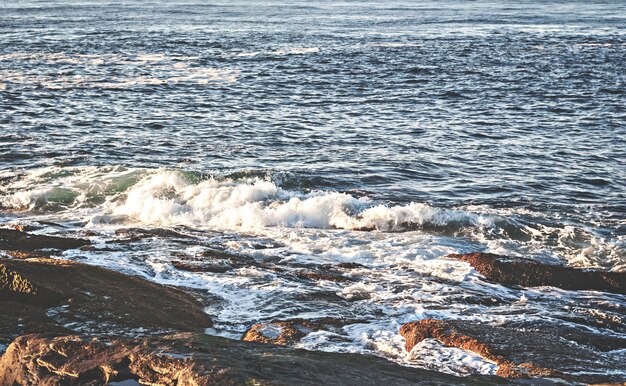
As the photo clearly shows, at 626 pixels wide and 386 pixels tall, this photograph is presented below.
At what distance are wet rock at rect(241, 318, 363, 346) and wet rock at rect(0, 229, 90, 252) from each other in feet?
12.7

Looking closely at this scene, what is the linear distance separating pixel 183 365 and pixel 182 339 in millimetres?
512

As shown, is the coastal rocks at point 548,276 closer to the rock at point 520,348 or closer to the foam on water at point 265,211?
the foam on water at point 265,211

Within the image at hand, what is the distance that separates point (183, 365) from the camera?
5039 millimetres

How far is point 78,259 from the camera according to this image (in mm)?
10148

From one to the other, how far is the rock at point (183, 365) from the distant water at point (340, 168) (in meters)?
1.65

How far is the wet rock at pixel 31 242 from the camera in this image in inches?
400

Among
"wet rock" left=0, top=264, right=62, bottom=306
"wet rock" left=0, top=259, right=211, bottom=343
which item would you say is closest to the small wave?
"wet rock" left=0, top=259, right=211, bottom=343

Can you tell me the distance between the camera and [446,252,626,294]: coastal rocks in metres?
9.55

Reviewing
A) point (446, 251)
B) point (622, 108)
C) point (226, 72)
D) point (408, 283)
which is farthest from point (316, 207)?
point (226, 72)

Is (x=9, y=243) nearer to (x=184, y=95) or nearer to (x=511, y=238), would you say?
(x=511, y=238)

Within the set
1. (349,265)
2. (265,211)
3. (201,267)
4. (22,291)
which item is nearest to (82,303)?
(22,291)

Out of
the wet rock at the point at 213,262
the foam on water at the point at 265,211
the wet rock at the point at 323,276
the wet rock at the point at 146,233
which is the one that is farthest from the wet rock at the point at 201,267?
the foam on water at the point at 265,211

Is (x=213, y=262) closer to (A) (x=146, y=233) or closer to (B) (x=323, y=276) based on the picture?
(B) (x=323, y=276)

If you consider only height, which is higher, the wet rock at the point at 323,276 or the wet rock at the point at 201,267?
the wet rock at the point at 201,267
